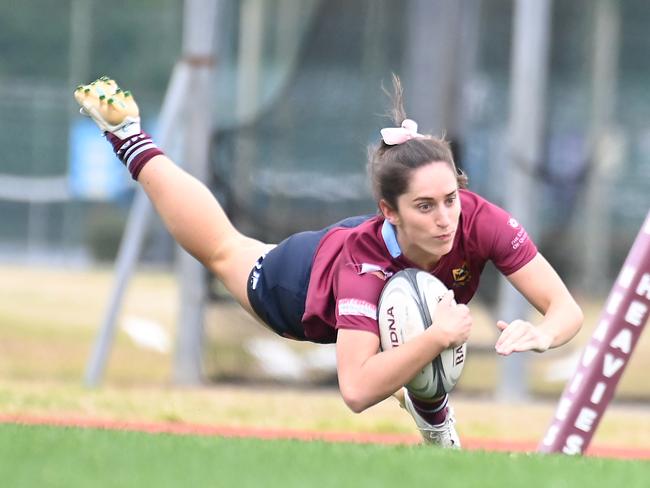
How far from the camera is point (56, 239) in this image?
19.9 meters

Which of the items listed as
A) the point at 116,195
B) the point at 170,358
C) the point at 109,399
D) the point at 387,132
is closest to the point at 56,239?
the point at 116,195

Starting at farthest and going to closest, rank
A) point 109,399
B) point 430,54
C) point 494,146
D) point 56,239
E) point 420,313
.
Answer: point 56,239, point 494,146, point 430,54, point 109,399, point 420,313

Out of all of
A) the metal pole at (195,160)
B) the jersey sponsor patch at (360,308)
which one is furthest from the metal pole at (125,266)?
the jersey sponsor patch at (360,308)

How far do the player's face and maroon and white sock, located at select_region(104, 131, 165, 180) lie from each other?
1621mm

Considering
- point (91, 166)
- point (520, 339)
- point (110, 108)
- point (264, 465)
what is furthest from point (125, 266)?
point (91, 166)

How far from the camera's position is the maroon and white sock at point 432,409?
5641 millimetres

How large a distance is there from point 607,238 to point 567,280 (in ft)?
3.90

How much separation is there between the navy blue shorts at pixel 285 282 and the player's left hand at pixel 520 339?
4.06 feet

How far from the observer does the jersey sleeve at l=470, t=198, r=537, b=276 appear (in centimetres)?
532

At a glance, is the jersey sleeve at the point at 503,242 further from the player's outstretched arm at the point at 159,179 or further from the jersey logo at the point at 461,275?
the player's outstretched arm at the point at 159,179

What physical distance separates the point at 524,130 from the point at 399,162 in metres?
4.66

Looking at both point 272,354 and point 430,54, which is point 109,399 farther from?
point 430,54

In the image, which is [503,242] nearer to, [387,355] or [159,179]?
[387,355]

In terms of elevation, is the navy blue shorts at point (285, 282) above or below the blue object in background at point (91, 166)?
above
